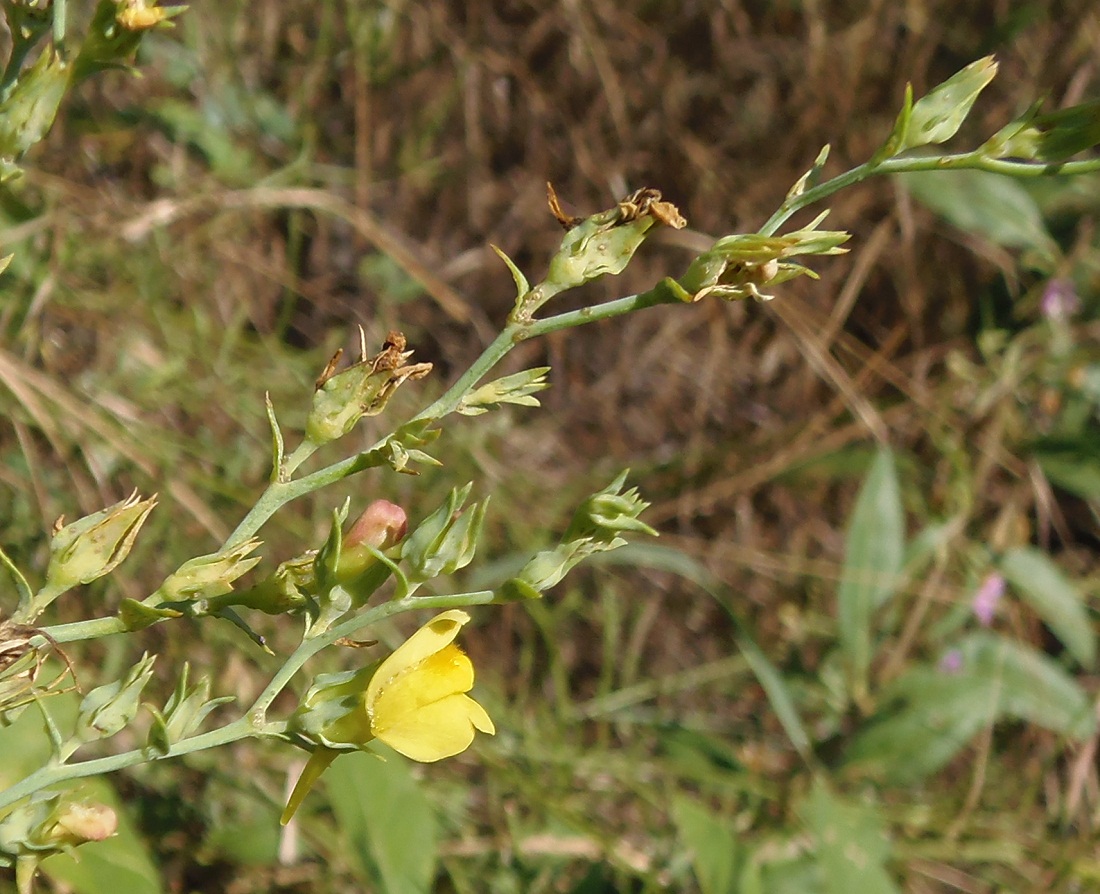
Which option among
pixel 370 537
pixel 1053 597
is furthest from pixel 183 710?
pixel 1053 597

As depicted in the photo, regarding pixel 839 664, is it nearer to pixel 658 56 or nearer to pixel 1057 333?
pixel 1057 333

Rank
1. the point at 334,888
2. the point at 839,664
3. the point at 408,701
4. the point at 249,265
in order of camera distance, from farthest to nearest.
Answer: the point at 839,664 → the point at 249,265 → the point at 334,888 → the point at 408,701

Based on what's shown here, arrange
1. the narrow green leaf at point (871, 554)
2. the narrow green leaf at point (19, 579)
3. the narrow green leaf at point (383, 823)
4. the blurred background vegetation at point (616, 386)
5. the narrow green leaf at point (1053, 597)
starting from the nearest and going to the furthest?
the narrow green leaf at point (19, 579)
the narrow green leaf at point (383, 823)
the blurred background vegetation at point (616, 386)
the narrow green leaf at point (871, 554)
the narrow green leaf at point (1053, 597)

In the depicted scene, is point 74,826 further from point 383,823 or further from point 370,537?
point 383,823

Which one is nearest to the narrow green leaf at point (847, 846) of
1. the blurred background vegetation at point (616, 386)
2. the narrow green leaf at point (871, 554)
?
the blurred background vegetation at point (616, 386)

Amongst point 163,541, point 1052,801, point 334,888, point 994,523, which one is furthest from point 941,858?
point 163,541

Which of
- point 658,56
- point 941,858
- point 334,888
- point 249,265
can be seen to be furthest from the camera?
point 658,56

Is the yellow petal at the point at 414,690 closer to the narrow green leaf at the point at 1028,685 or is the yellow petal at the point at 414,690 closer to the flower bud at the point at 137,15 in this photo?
the flower bud at the point at 137,15

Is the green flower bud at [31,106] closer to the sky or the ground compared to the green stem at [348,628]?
closer to the sky
